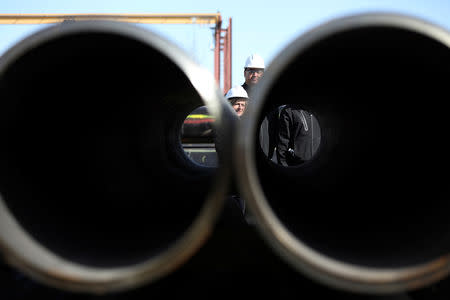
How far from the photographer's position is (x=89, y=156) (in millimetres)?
1606

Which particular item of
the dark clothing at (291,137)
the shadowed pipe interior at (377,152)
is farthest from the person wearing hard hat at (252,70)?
the shadowed pipe interior at (377,152)

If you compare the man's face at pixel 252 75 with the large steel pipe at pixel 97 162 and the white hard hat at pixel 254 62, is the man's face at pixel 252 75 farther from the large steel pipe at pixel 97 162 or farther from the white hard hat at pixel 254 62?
the large steel pipe at pixel 97 162

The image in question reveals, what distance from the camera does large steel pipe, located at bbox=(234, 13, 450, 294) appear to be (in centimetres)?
86

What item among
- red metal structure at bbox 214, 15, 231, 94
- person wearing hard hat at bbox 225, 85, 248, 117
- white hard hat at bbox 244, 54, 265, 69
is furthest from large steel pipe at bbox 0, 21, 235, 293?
red metal structure at bbox 214, 15, 231, 94

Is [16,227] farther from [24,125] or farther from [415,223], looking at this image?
[415,223]

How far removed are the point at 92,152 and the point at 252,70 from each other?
242 cm

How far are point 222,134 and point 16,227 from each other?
60 cm

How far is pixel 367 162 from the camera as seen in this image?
64.8 inches

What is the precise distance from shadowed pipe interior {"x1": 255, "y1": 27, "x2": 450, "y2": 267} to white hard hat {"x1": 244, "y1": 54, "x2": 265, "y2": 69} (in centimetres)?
189

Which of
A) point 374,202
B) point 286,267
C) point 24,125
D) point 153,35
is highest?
point 153,35

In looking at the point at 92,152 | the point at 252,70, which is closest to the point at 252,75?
the point at 252,70

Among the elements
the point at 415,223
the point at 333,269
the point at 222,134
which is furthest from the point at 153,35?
the point at 415,223

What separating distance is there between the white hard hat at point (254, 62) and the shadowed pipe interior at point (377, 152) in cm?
189

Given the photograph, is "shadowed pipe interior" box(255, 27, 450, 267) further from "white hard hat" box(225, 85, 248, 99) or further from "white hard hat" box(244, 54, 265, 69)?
"white hard hat" box(244, 54, 265, 69)
